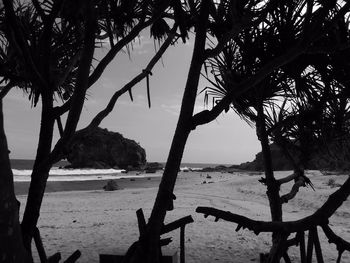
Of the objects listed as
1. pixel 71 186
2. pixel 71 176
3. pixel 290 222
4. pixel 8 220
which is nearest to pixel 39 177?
pixel 8 220

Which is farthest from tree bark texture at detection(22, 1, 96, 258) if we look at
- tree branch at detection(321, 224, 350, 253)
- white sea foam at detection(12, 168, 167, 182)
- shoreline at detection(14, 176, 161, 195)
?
white sea foam at detection(12, 168, 167, 182)

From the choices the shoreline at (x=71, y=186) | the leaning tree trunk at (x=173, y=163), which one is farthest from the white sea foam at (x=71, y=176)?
the leaning tree trunk at (x=173, y=163)

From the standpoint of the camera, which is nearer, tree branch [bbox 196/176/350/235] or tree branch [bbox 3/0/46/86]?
tree branch [bbox 196/176/350/235]

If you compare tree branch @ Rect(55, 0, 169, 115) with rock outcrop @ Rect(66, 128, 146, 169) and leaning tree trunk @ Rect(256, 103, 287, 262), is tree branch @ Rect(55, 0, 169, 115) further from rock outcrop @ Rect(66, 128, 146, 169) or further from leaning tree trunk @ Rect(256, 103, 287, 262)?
rock outcrop @ Rect(66, 128, 146, 169)

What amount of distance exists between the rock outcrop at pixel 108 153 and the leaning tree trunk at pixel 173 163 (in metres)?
62.9

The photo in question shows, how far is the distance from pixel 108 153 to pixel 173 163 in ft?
221

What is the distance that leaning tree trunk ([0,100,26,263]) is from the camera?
5.91 feet

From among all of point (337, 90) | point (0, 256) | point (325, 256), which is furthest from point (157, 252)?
point (325, 256)

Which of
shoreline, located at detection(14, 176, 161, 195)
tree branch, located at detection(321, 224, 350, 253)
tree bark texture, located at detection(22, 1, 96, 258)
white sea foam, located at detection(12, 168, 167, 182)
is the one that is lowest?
shoreline, located at detection(14, 176, 161, 195)

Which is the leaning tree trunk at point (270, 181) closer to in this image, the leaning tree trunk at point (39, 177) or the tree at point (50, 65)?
the tree at point (50, 65)

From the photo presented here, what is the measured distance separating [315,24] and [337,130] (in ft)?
7.77

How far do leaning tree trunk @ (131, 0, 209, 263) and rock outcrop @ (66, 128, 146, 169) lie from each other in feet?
206

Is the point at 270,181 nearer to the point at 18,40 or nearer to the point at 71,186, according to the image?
the point at 18,40

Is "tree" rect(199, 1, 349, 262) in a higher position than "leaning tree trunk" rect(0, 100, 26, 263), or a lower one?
higher
